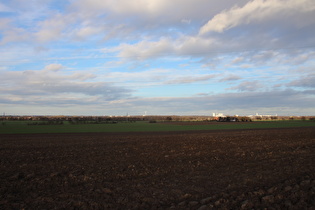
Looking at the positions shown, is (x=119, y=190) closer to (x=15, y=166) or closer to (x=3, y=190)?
(x=3, y=190)

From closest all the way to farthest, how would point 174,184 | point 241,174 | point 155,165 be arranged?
point 174,184 → point 241,174 → point 155,165

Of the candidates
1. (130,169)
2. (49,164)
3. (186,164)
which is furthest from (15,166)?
(186,164)

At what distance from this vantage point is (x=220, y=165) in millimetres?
16547

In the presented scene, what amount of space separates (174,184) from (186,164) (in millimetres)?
5063

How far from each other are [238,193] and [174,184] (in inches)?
114

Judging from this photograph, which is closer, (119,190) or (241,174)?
(119,190)

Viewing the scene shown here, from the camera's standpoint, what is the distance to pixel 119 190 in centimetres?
1146

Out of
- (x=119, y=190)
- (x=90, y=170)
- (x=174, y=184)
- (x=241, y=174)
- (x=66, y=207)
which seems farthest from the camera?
(x=90, y=170)

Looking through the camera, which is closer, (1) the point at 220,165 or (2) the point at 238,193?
(2) the point at 238,193

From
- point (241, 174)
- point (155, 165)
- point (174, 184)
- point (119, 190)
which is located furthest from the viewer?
point (155, 165)

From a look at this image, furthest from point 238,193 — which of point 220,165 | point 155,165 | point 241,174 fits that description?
point 155,165

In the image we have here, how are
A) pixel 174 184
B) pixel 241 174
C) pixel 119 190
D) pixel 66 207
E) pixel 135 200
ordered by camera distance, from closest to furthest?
pixel 66 207 < pixel 135 200 < pixel 119 190 < pixel 174 184 < pixel 241 174

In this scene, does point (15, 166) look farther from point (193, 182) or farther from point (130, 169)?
point (193, 182)

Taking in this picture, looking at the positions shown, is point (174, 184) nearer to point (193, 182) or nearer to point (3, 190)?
point (193, 182)
